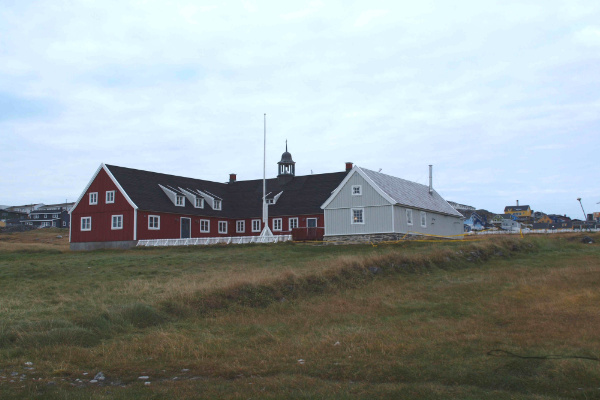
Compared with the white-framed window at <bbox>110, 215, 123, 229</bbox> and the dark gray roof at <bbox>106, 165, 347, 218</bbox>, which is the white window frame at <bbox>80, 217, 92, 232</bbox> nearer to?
the white-framed window at <bbox>110, 215, 123, 229</bbox>

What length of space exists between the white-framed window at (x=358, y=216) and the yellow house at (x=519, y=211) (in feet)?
332

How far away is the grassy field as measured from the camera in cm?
965

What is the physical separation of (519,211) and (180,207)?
108 m

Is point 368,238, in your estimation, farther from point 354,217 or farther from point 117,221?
point 117,221

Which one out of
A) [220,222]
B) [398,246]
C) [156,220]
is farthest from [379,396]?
[220,222]

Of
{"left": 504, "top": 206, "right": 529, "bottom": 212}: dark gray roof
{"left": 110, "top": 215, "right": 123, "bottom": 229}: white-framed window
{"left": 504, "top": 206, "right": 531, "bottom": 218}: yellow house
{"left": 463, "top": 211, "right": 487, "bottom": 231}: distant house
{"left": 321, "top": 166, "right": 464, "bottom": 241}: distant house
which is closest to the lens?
{"left": 321, "top": 166, "right": 464, "bottom": 241}: distant house

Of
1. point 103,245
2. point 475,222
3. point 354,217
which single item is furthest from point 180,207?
point 475,222

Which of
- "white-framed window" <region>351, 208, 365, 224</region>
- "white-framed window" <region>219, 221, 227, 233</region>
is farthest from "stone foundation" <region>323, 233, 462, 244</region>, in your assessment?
"white-framed window" <region>219, 221, 227, 233</region>

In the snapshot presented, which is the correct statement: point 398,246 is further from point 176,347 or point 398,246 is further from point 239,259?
point 176,347

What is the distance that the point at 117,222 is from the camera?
159 feet

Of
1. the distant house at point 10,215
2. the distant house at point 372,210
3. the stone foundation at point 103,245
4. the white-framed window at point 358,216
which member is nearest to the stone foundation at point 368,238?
the distant house at point 372,210

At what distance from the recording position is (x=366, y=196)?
1700 inches

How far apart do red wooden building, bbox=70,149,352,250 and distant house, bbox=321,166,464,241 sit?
2500 millimetres

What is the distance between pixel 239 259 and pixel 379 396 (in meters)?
23.5
